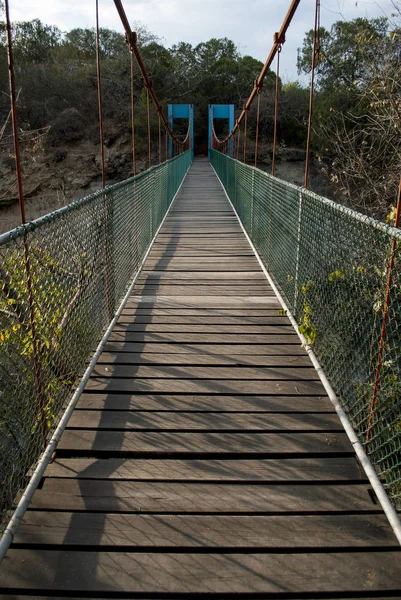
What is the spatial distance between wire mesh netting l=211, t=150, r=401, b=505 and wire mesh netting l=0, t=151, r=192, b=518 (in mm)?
1109

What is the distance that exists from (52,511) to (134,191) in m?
2.94

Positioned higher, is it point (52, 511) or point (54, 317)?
point (54, 317)

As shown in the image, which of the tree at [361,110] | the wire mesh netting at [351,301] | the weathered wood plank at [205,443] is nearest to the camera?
the wire mesh netting at [351,301]

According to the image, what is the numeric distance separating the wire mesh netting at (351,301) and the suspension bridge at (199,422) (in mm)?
14

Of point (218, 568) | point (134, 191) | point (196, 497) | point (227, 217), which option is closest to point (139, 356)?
point (196, 497)

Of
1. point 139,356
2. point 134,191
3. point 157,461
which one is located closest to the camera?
point 157,461

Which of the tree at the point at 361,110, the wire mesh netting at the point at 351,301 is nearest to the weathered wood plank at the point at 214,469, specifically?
the wire mesh netting at the point at 351,301

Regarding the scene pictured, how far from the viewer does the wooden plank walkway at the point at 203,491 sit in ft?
4.28

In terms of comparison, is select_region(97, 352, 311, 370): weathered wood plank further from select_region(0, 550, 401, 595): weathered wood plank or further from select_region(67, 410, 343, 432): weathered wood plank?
select_region(0, 550, 401, 595): weathered wood plank

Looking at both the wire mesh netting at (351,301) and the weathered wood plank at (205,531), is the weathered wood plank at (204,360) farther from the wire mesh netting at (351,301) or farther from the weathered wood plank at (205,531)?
the weathered wood plank at (205,531)

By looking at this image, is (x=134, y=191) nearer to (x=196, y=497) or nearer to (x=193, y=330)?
(x=193, y=330)

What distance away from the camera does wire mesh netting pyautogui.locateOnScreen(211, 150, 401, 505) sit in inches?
66.7

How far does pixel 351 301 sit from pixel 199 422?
2.80 feet

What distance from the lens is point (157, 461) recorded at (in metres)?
1.79
